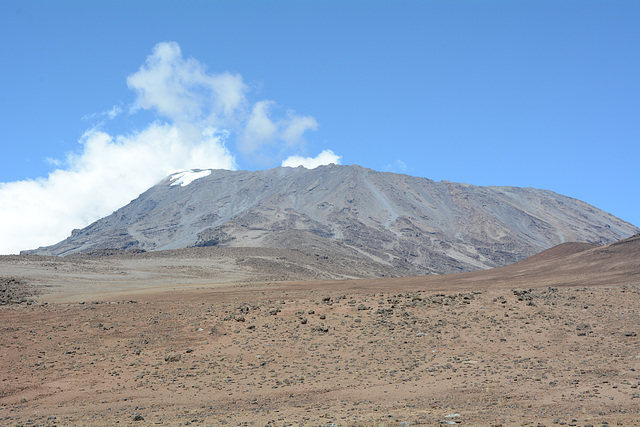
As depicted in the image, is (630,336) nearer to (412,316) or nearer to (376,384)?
(412,316)

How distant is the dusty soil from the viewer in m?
15.9

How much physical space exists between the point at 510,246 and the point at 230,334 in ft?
568

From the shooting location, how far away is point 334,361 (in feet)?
73.8

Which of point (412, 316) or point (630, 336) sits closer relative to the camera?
point (630, 336)

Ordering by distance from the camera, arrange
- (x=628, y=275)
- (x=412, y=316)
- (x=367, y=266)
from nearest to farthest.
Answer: (x=412, y=316)
(x=628, y=275)
(x=367, y=266)

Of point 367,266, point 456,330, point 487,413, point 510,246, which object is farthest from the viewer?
point 510,246

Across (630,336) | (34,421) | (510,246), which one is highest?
(510,246)

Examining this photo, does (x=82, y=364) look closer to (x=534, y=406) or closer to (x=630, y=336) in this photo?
(x=534, y=406)

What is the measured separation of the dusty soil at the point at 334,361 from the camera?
1585cm

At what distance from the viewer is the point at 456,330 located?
1004 inches

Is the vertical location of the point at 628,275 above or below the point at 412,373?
above

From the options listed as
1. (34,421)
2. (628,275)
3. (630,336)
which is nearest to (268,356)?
(34,421)

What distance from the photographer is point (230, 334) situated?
2606 cm

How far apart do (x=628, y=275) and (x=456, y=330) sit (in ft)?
103
